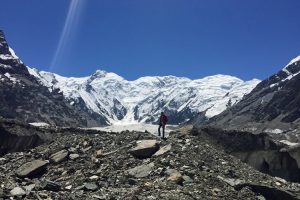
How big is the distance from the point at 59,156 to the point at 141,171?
7.08 m

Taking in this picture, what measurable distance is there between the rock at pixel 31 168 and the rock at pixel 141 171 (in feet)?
20.5

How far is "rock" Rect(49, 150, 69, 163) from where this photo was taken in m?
34.9

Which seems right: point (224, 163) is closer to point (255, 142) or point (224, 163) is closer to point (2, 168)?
point (2, 168)

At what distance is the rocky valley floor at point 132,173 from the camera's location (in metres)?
27.6

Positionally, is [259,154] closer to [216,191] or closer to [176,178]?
[216,191]

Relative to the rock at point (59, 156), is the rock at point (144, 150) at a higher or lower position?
higher

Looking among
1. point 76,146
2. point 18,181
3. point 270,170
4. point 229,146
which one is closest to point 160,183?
point 18,181

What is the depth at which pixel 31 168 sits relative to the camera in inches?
1316

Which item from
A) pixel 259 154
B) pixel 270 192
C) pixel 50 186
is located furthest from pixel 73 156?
pixel 259 154

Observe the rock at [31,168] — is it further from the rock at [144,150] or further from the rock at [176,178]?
the rock at [176,178]

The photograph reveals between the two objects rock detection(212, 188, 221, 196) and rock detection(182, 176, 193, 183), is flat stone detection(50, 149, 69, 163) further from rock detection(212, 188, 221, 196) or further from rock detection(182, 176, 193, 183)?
rock detection(212, 188, 221, 196)

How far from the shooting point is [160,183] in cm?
2878

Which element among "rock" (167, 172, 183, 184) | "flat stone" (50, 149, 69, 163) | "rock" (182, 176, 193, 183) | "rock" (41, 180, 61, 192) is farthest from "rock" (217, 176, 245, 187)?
"flat stone" (50, 149, 69, 163)

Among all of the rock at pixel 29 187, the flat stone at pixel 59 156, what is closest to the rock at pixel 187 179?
the rock at pixel 29 187
